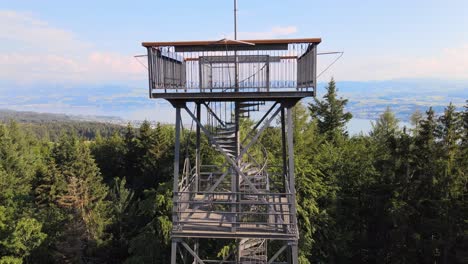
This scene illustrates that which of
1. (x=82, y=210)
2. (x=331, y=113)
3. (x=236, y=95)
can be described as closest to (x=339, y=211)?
(x=236, y=95)

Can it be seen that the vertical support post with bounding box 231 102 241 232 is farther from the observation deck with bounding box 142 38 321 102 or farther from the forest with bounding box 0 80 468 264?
the forest with bounding box 0 80 468 264

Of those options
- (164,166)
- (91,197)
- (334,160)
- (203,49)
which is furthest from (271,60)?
(164,166)

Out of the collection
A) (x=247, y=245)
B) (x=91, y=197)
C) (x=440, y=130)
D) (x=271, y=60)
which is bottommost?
(x=91, y=197)

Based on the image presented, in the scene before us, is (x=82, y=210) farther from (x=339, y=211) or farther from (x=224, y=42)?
(x=224, y=42)

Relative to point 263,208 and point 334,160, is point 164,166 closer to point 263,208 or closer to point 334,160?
point 334,160


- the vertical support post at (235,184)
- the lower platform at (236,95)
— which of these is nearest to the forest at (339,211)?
the vertical support post at (235,184)

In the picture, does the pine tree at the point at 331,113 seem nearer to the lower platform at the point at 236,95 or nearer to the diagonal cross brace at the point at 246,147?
the diagonal cross brace at the point at 246,147

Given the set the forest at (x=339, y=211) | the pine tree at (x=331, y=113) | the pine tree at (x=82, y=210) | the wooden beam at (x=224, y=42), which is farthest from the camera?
the pine tree at (x=331, y=113)

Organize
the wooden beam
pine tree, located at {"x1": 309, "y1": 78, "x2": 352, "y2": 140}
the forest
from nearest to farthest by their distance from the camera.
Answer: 1. the wooden beam
2. the forest
3. pine tree, located at {"x1": 309, "y1": 78, "x2": 352, "y2": 140}

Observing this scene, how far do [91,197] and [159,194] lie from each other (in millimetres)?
9553

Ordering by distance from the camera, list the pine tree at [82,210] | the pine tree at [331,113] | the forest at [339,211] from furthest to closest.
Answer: the pine tree at [331,113]
the pine tree at [82,210]
the forest at [339,211]

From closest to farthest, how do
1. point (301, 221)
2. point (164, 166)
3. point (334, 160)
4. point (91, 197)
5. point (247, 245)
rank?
point (247, 245), point (301, 221), point (334, 160), point (91, 197), point (164, 166)

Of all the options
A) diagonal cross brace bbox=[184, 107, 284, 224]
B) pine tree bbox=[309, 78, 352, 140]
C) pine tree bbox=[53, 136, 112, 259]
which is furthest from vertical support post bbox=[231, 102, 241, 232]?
pine tree bbox=[309, 78, 352, 140]

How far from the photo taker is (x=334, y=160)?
69.7ft
